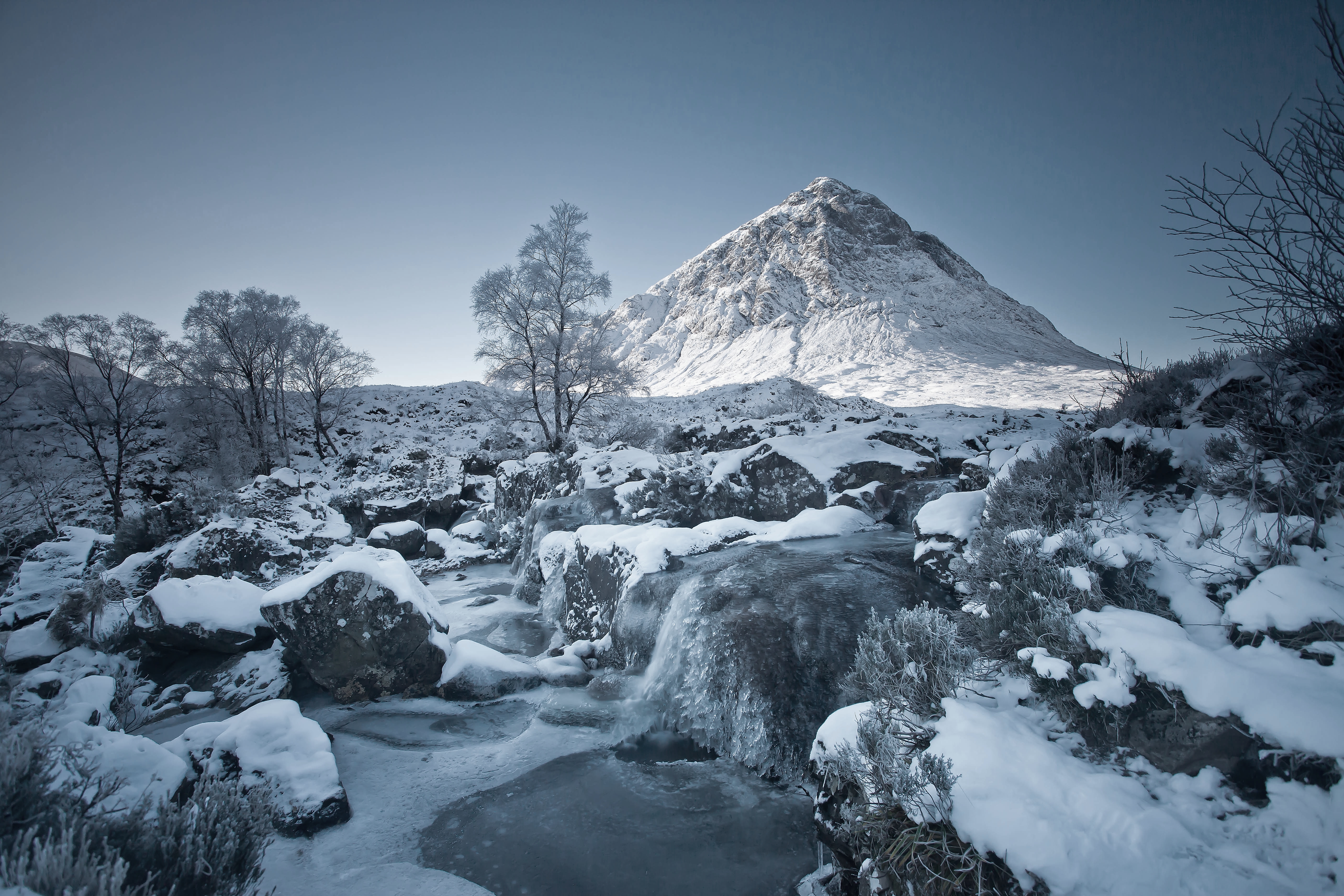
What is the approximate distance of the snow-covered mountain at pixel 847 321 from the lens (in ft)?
96.0

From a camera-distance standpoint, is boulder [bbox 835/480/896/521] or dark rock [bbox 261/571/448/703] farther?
boulder [bbox 835/480/896/521]

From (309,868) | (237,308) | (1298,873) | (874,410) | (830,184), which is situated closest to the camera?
(1298,873)

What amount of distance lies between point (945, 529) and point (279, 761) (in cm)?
670

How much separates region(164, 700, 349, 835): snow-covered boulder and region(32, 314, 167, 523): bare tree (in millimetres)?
16970

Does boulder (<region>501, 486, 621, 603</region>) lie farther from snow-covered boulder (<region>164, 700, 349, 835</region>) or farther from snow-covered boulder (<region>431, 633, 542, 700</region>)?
snow-covered boulder (<region>164, 700, 349, 835</region>)

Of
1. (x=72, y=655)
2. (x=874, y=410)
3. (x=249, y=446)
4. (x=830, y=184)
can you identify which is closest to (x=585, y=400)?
(x=874, y=410)

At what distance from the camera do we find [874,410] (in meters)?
18.0

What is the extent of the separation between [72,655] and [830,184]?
71.8 metres

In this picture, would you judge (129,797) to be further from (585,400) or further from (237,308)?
(237,308)

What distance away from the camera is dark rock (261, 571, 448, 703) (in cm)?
584

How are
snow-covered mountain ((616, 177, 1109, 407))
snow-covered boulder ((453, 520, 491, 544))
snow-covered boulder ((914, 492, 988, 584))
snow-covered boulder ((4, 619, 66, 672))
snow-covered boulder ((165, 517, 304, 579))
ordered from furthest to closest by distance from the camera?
snow-covered mountain ((616, 177, 1109, 407))
snow-covered boulder ((453, 520, 491, 544))
snow-covered boulder ((165, 517, 304, 579))
snow-covered boulder ((4, 619, 66, 672))
snow-covered boulder ((914, 492, 988, 584))

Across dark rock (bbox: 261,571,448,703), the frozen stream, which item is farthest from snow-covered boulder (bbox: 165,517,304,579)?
the frozen stream

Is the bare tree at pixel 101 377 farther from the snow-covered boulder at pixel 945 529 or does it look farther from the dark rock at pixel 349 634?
the snow-covered boulder at pixel 945 529

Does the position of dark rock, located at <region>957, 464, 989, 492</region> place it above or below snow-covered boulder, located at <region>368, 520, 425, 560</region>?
above
